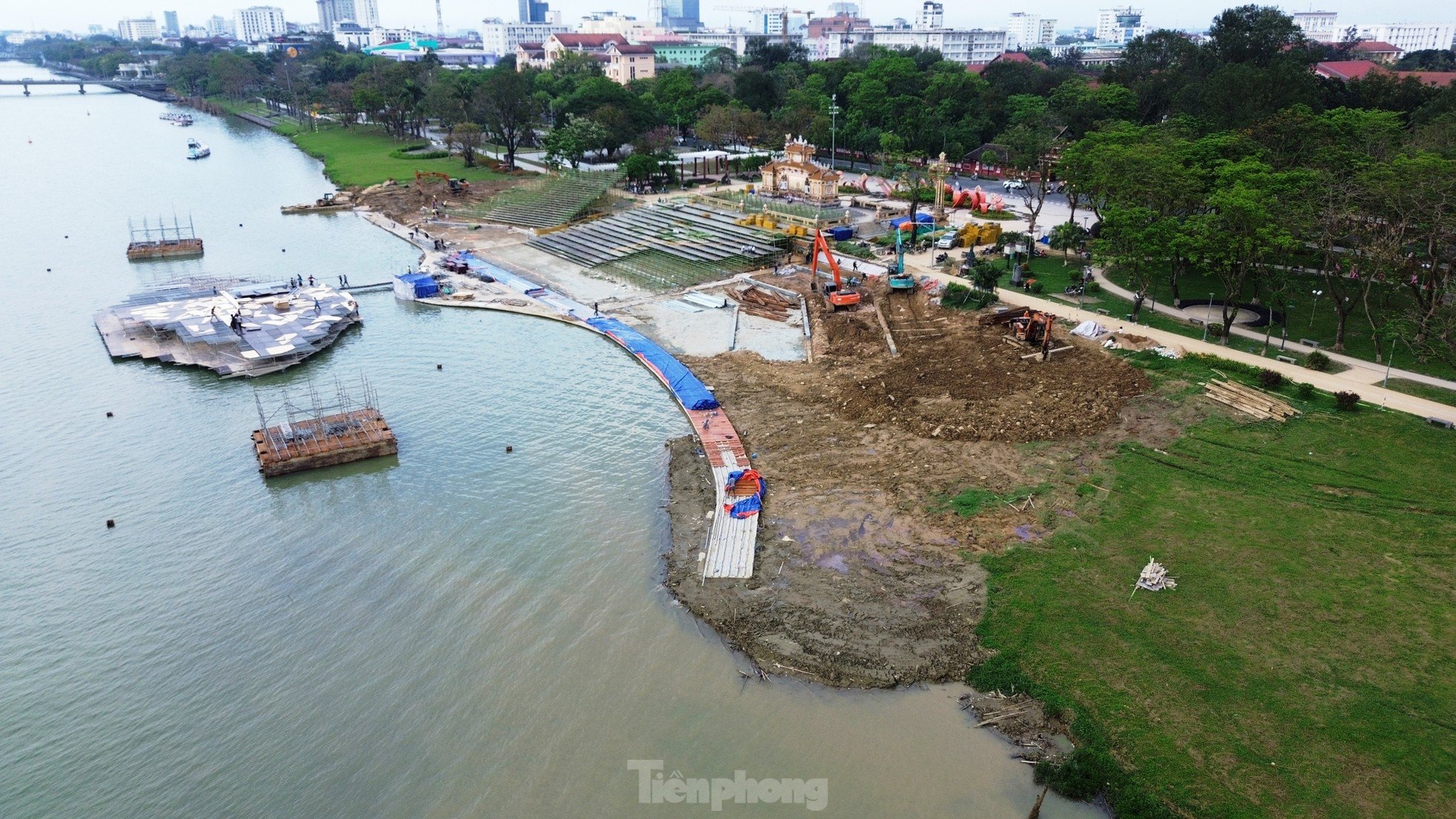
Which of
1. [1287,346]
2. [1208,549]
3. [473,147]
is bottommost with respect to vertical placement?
[1208,549]

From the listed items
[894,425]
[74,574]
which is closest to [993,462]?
[894,425]

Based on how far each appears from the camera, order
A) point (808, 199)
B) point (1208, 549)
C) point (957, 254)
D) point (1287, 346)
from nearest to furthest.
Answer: point (1208, 549), point (1287, 346), point (957, 254), point (808, 199)

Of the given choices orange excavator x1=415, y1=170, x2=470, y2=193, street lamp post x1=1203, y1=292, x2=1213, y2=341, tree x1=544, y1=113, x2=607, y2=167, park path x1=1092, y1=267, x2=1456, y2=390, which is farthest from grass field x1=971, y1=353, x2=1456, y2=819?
orange excavator x1=415, y1=170, x2=470, y2=193

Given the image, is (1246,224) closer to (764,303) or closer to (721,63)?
(764,303)

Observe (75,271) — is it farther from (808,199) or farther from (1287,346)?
(1287,346)

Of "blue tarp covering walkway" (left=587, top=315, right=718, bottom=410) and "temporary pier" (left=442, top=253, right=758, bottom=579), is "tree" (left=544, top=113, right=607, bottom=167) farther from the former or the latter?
"blue tarp covering walkway" (left=587, top=315, right=718, bottom=410)

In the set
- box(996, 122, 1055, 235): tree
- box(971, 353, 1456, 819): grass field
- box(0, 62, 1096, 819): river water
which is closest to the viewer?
box(971, 353, 1456, 819): grass field
